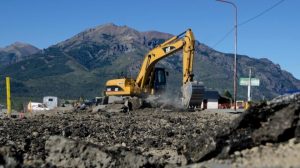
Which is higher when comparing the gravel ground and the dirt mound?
the dirt mound

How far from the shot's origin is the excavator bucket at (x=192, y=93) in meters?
32.6

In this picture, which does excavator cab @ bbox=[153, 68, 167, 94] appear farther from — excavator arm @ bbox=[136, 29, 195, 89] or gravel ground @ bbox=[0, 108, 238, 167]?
gravel ground @ bbox=[0, 108, 238, 167]

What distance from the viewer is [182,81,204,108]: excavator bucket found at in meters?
32.6

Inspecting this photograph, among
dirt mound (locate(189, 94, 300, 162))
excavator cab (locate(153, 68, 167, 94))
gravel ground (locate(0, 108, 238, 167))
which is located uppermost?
excavator cab (locate(153, 68, 167, 94))

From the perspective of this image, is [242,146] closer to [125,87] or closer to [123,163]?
[123,163]

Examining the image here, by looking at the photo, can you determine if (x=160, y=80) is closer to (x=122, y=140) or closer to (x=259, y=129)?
(x=122, y=140)

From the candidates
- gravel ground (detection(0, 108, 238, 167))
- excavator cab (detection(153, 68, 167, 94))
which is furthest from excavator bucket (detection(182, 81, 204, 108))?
gravel ground (detection(0, 108, 238, 167))

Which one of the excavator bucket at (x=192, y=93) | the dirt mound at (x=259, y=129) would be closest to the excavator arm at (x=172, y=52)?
the excavator bucket at (x=192, y=93)

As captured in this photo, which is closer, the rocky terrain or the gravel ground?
the rocky terrain

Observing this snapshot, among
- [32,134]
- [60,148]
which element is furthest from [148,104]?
[60,148]

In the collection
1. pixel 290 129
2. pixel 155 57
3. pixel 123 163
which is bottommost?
pixel 123 163

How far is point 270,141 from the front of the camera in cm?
935

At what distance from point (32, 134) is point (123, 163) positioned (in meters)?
7.68

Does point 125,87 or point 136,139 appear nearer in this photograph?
point 136,139
